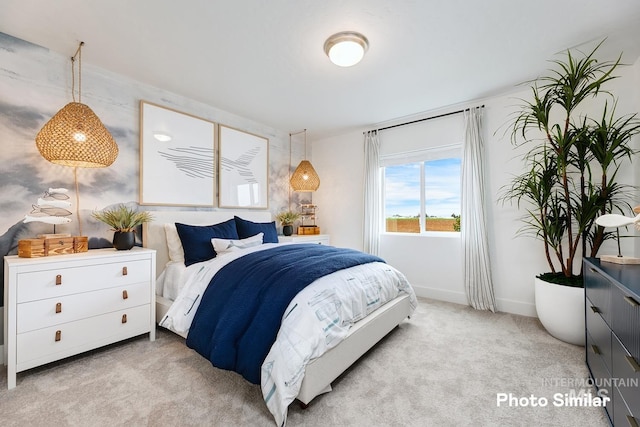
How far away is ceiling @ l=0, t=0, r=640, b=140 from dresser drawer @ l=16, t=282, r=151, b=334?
Answer: 1977 mm

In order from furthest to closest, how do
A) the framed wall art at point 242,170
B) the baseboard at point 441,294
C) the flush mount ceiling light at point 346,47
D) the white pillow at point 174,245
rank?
the framed wall art at point 242,170, the baseboard at point 441,294, the white pillow at point 174,245, the flush mount ceiling light at point 346,47

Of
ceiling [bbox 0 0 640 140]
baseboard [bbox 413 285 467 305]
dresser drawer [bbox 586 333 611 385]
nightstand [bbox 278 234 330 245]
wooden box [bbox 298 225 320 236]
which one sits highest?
ceiling [bbox 0 0 640 140]

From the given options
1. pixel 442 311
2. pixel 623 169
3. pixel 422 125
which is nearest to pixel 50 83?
pixel 422 125

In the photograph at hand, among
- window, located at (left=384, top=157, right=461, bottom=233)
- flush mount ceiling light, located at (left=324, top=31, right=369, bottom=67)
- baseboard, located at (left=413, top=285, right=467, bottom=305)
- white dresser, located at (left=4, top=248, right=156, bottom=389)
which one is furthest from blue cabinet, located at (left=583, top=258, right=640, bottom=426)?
white dresser, located at (left=4, top=248, right=156, bottom=389)

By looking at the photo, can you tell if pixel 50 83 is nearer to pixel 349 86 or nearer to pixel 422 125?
pixel 349 86

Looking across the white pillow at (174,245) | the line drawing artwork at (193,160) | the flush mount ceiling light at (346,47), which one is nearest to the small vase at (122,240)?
the white pillow at (174,245)

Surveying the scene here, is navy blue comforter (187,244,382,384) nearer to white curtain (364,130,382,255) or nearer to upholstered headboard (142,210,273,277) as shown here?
upholstered headboard (142,210,273,277)

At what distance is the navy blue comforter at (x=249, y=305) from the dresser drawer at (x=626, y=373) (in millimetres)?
1488

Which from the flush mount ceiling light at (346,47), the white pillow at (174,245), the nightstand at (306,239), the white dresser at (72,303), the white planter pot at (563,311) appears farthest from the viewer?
the nightstand at (306,239)

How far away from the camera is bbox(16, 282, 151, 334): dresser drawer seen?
5.97 ft

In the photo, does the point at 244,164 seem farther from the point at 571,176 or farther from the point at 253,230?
the point at 571,176

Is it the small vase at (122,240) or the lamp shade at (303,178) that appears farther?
the lamp shade at (303,178)

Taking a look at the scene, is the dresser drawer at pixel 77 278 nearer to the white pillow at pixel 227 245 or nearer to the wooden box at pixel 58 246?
the wooden box at pixel 58 246

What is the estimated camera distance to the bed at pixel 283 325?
59.8 inches
